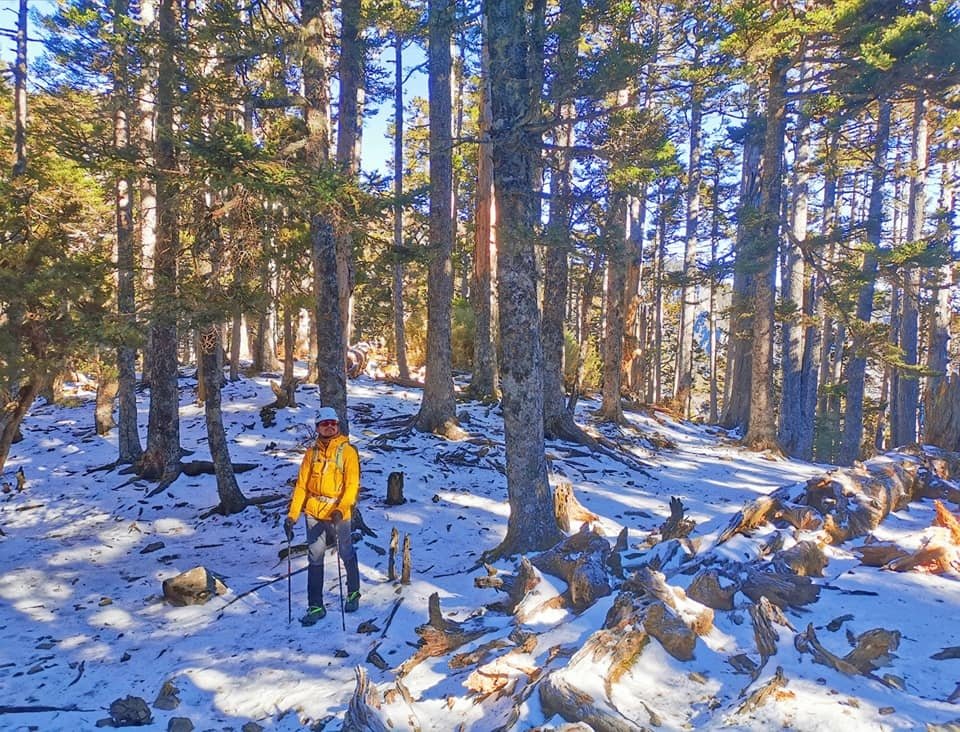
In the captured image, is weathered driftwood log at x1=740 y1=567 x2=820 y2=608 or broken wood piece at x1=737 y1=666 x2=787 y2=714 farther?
weathered driftwood log at x1=740 y1=567 x2=820 y2=608

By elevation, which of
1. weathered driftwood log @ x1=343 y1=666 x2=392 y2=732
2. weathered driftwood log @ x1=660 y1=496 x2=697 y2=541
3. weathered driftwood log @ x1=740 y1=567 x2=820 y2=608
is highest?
weathered driftwood log @ x1=740 y1=567 x2=820 y2=608

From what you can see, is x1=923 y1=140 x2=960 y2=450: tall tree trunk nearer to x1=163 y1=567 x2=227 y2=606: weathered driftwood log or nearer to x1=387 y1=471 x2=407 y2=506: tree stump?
x1=387 y1=471 x2=407 y2=506: tree stump

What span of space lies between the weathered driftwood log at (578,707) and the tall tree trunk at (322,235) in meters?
5.24

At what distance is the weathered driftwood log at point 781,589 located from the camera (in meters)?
4.69

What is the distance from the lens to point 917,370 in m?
12.3

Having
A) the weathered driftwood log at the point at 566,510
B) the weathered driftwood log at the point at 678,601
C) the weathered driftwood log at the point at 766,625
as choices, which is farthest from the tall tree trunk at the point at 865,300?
the weathered driftwood log at the point at 678,601

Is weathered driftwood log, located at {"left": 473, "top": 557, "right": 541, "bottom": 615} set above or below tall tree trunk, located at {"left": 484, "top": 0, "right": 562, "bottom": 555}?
below

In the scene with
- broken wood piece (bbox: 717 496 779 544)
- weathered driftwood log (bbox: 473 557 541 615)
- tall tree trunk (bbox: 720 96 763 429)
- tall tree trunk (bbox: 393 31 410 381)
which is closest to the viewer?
weathered driftwood log (bbox: 473 557 541 615)

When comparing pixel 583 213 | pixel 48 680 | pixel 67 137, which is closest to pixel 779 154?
pixel 583 213

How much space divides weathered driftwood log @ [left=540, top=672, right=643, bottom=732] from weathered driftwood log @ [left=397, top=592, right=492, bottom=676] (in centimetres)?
159

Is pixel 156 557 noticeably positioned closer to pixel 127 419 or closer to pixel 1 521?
pixel 1 521

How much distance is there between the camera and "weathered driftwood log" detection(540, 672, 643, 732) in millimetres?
3186

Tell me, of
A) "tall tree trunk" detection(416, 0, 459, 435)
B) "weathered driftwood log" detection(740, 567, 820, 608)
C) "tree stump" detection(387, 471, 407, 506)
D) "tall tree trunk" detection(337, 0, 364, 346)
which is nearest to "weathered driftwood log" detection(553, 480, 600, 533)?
"tree stump" detection(387, 471, 407, 506)

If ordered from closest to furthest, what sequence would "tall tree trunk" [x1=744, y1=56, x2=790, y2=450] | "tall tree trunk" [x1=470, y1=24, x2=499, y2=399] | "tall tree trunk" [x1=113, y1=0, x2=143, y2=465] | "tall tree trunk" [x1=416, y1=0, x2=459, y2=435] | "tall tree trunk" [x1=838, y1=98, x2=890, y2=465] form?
"tall tree trunk" [x1=113, y1=0, x2=143, y2=465] → "tall tree trunk" [x1=416, y1=0, x2=459, y2=435] → "tall tree trunk" [x1=744, y1=56, x2=790, y2=450] → "tall tree trunk" [x1=470, y1=24, x2=499, y2=399] → "tall tree trunk" [x1=838, y1=98, x2=890, y2=465]
